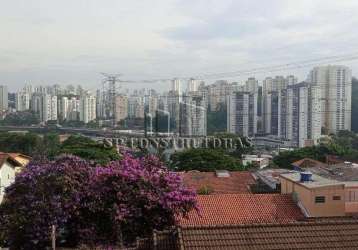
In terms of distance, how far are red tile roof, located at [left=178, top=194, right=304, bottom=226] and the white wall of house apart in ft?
35.7

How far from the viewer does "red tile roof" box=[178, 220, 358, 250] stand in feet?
29.2

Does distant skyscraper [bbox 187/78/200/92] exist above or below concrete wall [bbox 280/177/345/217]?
above

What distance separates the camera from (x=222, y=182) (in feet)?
86.6

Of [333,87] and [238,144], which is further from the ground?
[333,87]

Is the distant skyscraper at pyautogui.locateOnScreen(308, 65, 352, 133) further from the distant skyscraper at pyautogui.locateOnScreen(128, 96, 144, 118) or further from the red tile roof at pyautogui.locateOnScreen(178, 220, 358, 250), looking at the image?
the red tile roof at pyautogui.locateOnScreen(178, 220, 358, 250)

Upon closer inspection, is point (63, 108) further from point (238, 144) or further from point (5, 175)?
point (5, 175)

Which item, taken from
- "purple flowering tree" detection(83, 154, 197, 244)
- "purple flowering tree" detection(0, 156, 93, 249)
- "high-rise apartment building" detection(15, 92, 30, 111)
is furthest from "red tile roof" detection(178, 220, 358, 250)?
"high-rise apartment building" detection(15, 92, 30, 111)

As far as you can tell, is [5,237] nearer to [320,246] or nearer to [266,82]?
[320,246]

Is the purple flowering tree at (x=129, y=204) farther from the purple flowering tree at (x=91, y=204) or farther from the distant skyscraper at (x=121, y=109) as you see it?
the distant skyscraper at (x=121, y=109)

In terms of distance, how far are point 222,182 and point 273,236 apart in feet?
56.5

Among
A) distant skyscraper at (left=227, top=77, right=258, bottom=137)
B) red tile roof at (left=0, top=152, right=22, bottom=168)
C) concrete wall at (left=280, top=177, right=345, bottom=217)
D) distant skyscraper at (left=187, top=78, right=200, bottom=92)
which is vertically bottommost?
concrete wall at (left=280, top=177, right=345, bottom=217)

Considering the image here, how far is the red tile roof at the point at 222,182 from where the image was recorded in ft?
83.0

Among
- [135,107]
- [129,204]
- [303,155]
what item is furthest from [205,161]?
[135,107]

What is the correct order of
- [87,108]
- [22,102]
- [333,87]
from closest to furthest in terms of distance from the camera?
[333,87] < [87,108] < [22,102]
